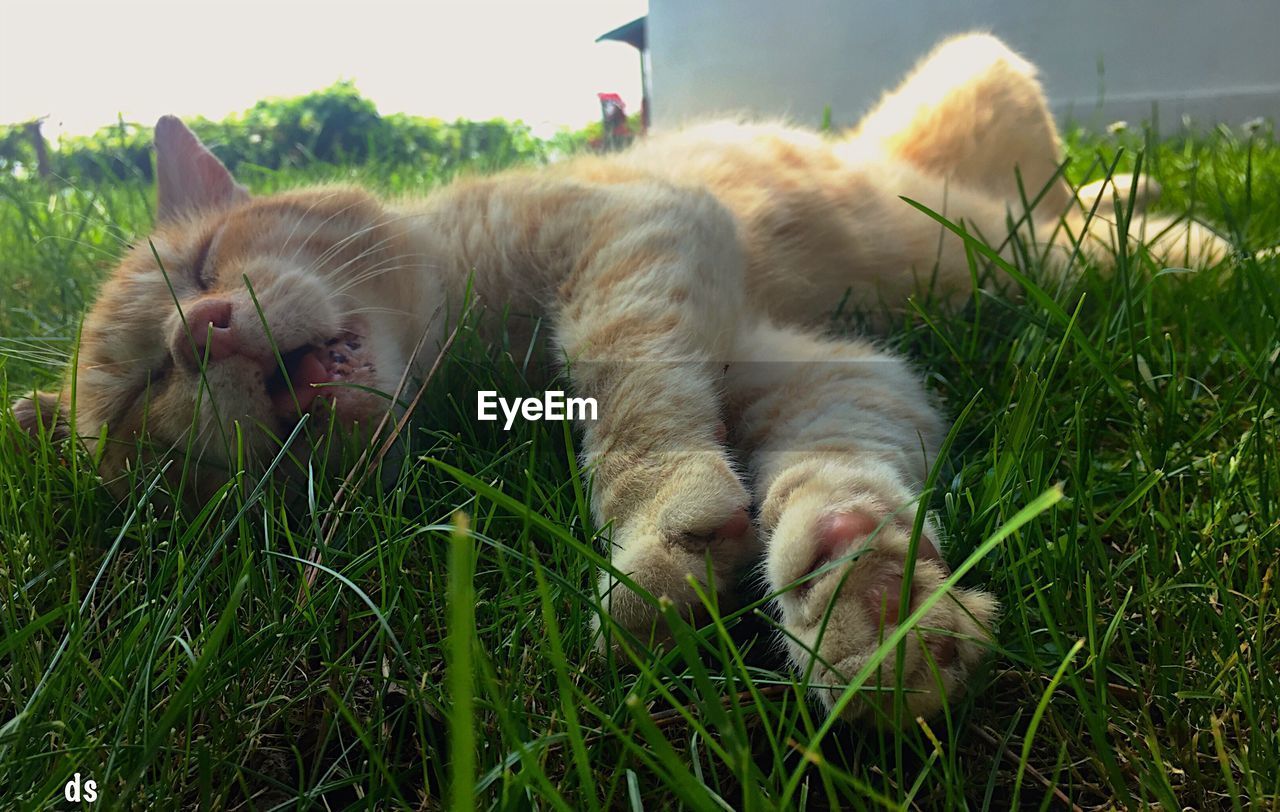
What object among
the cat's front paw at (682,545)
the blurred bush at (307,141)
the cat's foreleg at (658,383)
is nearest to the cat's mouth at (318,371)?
the cat's foreleg at (658,383)

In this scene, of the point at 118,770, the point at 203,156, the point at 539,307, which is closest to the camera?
the point at 118,770

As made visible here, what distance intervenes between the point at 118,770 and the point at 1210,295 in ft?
4.68

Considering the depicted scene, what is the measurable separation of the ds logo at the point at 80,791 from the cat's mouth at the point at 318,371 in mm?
497

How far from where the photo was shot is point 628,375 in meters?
0.96

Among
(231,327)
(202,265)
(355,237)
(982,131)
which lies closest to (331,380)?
(231,327)

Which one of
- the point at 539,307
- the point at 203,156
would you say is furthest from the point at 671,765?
the point at 203,156

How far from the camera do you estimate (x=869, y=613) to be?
23.8 inches

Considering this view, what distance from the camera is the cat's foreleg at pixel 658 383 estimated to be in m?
0.73

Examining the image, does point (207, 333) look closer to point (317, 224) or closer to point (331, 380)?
point (331, 380)

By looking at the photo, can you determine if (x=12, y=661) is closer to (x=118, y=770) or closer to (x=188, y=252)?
(x=118, y=770)

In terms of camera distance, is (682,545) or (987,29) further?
(987,29)

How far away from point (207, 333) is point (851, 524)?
2.55 feet

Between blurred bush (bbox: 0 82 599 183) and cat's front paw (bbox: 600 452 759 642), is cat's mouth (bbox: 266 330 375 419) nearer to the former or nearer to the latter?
cat's front paw (bbox: 600 452 759 642)

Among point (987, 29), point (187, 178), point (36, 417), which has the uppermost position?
point (987, 29)
